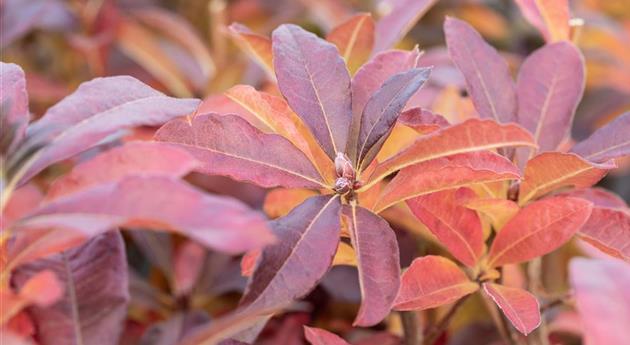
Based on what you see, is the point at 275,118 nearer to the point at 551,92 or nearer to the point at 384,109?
the point at 384,109

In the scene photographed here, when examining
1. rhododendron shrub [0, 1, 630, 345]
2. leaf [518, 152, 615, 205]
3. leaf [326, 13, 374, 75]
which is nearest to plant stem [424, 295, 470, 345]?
rhododendron shrub [0, 1, 630, 345]

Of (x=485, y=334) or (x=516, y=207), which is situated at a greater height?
(x=516, y=207)

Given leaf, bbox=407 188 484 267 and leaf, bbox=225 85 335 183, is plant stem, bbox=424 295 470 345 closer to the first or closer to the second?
leaf, bbox=407 188 484 267

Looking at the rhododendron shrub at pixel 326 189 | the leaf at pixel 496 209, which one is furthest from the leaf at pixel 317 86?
the leaf at pixel 496 209

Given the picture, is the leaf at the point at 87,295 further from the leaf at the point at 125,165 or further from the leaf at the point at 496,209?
the leaf at the point at 496,209

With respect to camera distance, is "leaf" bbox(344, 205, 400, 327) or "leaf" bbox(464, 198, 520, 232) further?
"leaf" bbox(464, 198, 520, 232)

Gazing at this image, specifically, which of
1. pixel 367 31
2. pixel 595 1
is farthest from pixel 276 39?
pixel 595 1

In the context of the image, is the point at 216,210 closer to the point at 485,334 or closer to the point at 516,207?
the point at 516,207
